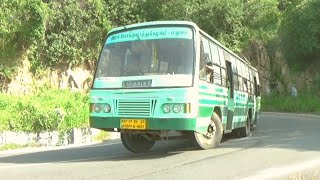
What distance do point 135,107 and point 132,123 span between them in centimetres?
34

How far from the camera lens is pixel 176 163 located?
1023 cm

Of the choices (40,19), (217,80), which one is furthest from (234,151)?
(40,19)

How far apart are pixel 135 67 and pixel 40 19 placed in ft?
63.0

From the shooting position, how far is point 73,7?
106 ft

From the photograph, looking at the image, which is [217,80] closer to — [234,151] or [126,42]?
[234,151]

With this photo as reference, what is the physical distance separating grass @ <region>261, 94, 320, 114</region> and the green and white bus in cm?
2330

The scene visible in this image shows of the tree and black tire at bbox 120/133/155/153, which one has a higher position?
the tree

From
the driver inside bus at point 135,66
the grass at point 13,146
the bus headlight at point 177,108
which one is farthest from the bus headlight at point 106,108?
the grass at point 13,146

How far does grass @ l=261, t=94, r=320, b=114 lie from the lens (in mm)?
34281

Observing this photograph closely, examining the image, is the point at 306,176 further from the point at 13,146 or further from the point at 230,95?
the point at 13,146

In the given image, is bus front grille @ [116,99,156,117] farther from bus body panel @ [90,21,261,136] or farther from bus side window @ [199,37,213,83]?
bus side window @ [199,37,213,83]

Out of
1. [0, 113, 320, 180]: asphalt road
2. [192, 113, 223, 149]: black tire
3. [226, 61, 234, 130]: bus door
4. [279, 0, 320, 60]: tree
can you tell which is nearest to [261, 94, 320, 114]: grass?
[279, 0, 320, 60]: tree

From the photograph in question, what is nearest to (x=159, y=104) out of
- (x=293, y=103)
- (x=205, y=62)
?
(x=205, y=62)

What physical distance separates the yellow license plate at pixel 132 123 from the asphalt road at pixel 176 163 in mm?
718
